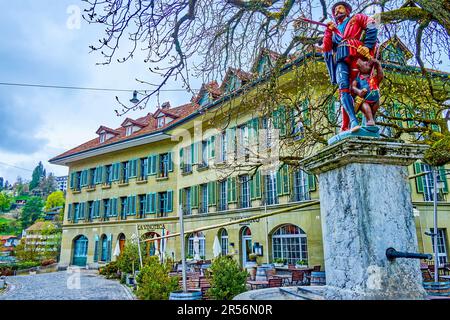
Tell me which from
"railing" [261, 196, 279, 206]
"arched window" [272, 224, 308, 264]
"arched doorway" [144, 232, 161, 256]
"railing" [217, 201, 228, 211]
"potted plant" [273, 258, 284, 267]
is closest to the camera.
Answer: "arched window" [272, 224, 308, 264]

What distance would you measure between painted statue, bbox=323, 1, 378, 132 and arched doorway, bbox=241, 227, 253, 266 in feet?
55.1

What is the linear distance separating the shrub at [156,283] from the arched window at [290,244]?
812cm

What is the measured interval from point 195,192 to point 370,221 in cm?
2078

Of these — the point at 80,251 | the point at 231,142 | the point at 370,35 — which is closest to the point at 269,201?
the point at 231,142

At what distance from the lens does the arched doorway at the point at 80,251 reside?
94.7 feet

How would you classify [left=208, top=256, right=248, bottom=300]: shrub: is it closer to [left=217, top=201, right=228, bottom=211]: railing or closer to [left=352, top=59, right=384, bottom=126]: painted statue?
[left=352, top=59, right=384, bottom=126]: painted statue

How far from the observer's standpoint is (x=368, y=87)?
2660 mm

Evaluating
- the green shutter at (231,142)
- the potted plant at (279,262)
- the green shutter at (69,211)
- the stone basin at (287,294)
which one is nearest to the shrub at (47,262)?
the green shutter at (69,211)

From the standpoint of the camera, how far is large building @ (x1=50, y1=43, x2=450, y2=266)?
15.8 m

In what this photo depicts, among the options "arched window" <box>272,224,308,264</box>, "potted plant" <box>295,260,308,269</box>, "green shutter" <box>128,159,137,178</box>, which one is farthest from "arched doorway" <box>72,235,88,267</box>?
"potted plant" <box>295,260,308,269</box>

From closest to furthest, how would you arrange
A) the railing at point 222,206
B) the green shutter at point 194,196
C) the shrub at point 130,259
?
1. the shrub at point 130,259
2. the railing at point 222,206
3. the green shutter at point 194,196

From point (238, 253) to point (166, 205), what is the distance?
309 inches

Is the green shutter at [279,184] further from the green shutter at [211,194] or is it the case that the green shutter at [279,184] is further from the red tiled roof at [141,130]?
the red tiled roof at [141,130]

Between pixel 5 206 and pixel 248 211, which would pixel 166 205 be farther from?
pixel 5 206
